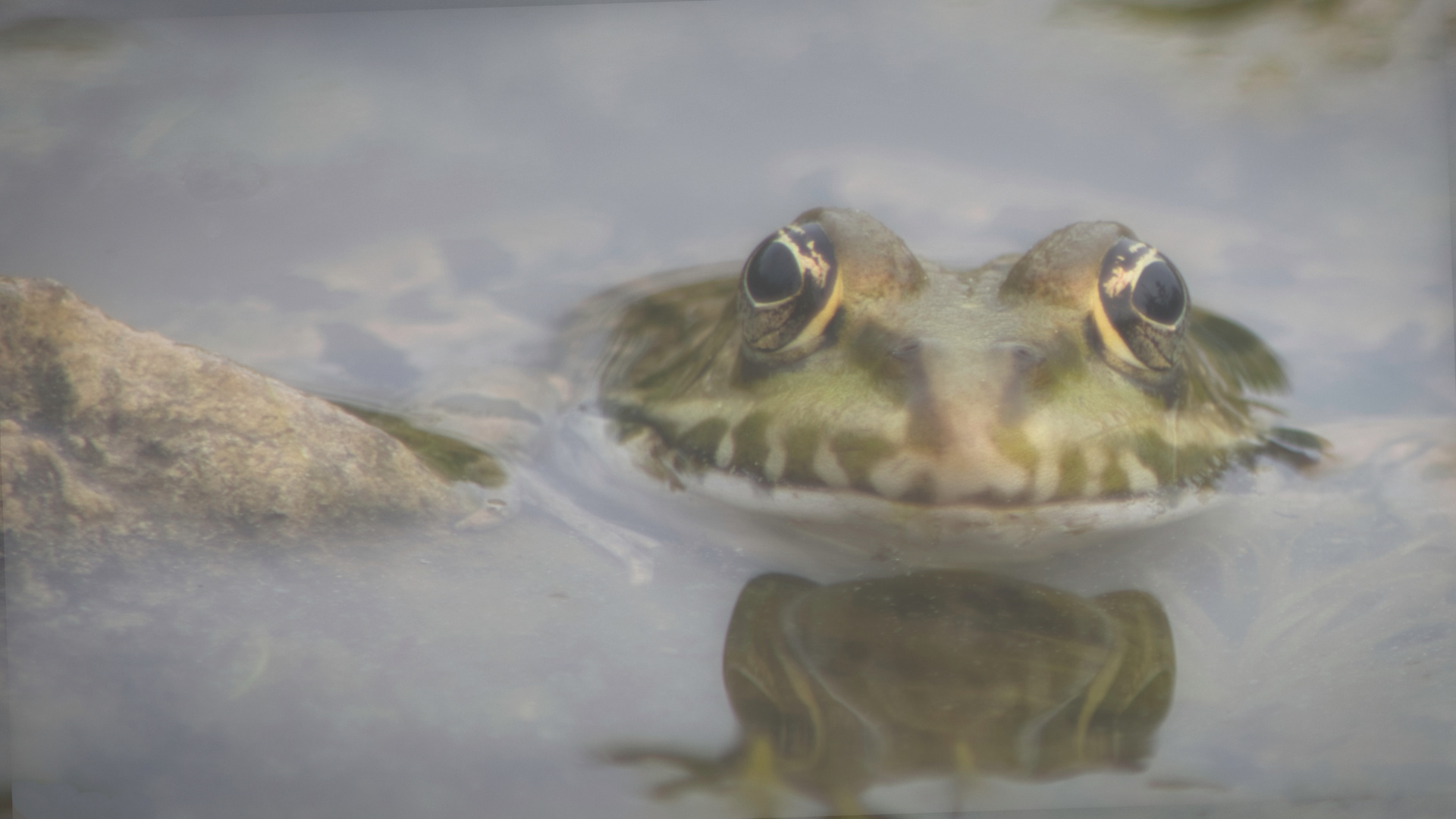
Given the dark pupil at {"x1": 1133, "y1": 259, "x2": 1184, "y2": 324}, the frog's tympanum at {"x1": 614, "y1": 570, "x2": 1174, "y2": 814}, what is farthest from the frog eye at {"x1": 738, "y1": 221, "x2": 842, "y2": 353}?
the dark pupil at {"x1": 1133, "y1": 259, "x2": 1184, "y2": 324}

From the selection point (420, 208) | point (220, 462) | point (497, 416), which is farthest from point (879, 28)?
point (220, 462)

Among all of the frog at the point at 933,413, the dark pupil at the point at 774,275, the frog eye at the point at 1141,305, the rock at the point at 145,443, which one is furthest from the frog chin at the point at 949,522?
the rock at the point at 145,443

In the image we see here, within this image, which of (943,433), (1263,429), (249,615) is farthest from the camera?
(1263,429)

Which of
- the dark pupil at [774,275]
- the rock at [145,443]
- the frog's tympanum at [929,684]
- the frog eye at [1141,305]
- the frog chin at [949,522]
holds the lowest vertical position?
the frog's tympanum at [929,684]

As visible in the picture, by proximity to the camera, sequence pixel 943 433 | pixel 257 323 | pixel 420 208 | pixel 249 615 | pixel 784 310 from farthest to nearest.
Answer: pixel 420 208, pixel 257 323, pixel 784 310, pixel 943 433, pixel 249 615

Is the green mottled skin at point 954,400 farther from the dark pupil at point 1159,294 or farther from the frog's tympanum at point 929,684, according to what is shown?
the frog's tympanum at point 929,684

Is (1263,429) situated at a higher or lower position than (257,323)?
lower

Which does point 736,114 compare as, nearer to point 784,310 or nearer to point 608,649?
point 784,310

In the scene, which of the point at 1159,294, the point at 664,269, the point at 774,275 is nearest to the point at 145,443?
the point at 774,275
